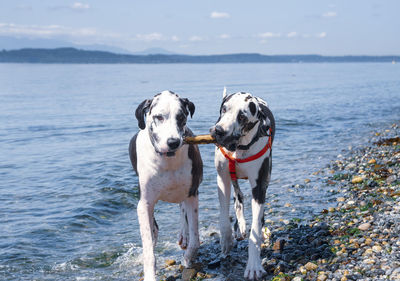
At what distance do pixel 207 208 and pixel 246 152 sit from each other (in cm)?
402

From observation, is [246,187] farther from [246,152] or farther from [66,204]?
[246,152]

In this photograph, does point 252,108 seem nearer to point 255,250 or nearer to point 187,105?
point 187,105

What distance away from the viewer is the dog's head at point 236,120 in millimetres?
5715

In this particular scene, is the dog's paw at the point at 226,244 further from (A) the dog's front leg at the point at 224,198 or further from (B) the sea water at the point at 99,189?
(B) the sea water at the point at 99,189

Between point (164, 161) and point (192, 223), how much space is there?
3.84 ft

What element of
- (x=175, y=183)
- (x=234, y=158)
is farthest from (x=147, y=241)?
(x=234, y=158)

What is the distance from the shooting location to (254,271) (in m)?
6.16

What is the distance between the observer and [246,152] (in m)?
6.14

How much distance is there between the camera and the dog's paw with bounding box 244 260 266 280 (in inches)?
242

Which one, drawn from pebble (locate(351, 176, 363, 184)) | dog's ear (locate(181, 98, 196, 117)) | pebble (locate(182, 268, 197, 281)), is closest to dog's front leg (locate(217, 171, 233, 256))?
pebble (locate(182, 268, 197, 281))

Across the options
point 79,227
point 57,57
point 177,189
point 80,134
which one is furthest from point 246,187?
point 57,57

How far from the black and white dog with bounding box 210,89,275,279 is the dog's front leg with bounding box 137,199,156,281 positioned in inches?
42.3

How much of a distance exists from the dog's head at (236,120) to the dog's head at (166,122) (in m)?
0.46

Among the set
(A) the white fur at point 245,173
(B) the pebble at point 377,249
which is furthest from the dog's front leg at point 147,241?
(B) the pebble at point 377,249
